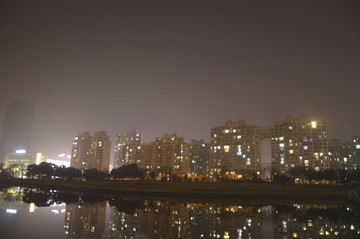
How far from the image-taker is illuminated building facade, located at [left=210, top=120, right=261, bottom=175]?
511ft

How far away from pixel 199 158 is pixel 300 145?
6280 centimetres

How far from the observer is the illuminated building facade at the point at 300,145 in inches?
5630

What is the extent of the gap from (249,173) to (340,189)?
68470 mm

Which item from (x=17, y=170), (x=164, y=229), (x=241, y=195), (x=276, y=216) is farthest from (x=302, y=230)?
(x=17, y=170)

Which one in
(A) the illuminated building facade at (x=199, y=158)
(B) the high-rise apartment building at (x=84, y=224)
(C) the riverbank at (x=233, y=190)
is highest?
(A) the illuminated building facade at (x=199, y=158)

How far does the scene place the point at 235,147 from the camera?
159500 millimetres

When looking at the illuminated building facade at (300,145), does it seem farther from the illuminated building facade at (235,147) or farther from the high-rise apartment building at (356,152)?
the high-rise apartment building at (356,152)

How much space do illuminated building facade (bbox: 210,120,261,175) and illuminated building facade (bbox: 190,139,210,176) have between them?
22.5 meters

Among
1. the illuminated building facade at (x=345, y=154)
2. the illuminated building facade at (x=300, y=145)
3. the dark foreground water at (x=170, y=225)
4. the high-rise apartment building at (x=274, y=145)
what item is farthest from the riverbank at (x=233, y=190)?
the illuminated building facade at (x=345, y=154)

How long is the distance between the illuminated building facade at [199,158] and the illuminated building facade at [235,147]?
2253cm

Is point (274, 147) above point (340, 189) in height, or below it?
above

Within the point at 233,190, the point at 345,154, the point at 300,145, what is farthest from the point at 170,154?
the point at 233,190

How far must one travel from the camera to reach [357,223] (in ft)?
101

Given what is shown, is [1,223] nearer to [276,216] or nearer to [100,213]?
[100,213]
